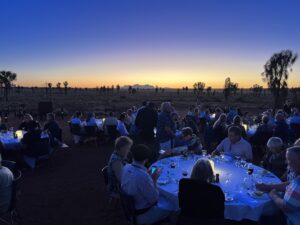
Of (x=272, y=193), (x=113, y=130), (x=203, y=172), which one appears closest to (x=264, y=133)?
(x=113, y=130)

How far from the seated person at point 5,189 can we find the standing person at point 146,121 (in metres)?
3.57

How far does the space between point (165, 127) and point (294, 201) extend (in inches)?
157

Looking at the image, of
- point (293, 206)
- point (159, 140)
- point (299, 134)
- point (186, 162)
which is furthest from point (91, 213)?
point (299, 134)

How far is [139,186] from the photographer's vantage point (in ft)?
10.7

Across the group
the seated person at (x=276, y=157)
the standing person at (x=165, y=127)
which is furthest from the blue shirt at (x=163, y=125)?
the seated person at (x=276, y=157)

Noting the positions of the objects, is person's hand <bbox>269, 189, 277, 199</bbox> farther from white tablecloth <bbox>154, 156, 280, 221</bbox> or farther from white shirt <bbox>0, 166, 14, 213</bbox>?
white shirt <bbox>0, 166, 14, 213</bbox>

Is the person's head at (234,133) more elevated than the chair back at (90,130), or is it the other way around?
the person's head at (234,133)

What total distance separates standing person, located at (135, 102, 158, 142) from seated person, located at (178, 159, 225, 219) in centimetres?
395

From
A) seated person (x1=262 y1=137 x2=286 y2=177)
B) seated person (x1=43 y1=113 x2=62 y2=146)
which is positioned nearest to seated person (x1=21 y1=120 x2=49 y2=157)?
seated person (x1=43 y1=113 x2=62 y2=146)

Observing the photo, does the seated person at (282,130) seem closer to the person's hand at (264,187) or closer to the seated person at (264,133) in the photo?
the seated person at (264,133)

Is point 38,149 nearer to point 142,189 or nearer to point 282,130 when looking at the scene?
point 142,189

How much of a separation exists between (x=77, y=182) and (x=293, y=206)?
4.93 meters

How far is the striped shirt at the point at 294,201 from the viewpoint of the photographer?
2809mm

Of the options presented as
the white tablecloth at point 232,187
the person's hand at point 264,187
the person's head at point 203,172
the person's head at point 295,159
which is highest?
the person's head at point 295,159
